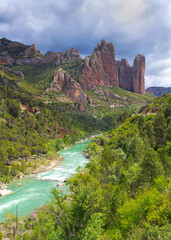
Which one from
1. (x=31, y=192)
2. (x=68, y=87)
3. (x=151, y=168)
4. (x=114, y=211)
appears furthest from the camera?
(x=68, y=87)

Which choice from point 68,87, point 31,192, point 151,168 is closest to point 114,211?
point 151,168

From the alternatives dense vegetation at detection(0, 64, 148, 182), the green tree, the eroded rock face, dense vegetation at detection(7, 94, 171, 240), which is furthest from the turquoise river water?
the eroded rock face

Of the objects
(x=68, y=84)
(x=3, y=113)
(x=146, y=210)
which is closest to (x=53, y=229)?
(x=146, y=210)

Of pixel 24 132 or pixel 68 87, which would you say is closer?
pixel 24 132

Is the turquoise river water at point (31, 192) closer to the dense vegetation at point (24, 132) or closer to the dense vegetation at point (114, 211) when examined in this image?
the dense vegetation at point (24, 132)

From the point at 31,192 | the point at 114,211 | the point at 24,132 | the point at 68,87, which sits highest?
the point at 68,87

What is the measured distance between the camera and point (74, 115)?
148500mm

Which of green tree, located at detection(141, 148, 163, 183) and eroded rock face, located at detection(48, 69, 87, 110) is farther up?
eroded rock face, located at detection(48, 69, 87, 110)

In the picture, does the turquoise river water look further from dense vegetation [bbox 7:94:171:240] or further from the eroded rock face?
the eroded rock face

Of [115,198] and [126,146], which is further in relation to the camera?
[126,146]

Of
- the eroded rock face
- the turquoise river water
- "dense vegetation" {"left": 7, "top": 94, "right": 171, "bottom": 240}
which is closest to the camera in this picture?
"dense vegetation" {"left": 7, "top": 94, "right": 171, "bottom": 240}

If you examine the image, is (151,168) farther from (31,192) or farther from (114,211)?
(31,192)

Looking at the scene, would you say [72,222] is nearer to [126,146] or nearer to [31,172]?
[126,146]

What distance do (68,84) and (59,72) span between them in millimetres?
17422
